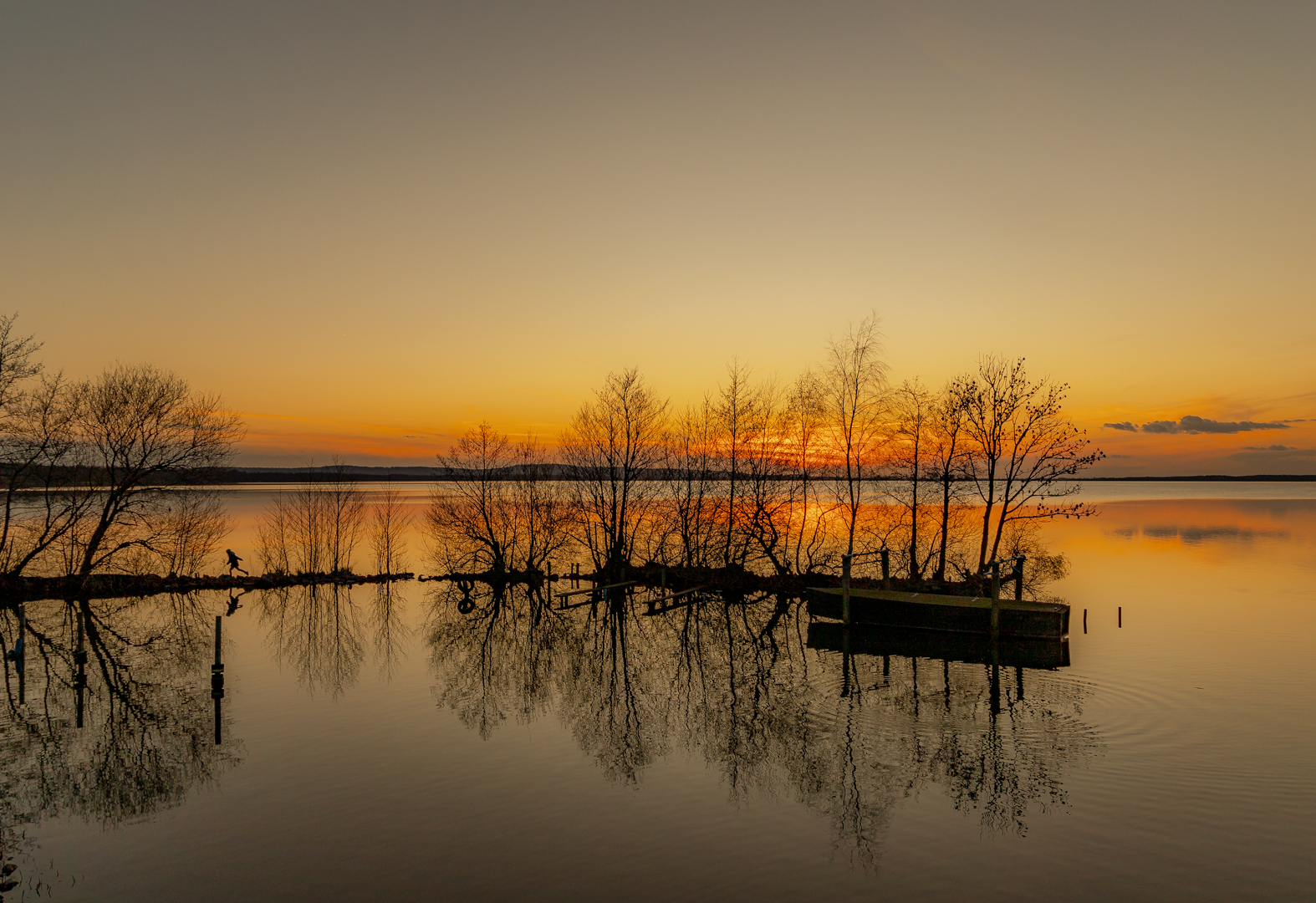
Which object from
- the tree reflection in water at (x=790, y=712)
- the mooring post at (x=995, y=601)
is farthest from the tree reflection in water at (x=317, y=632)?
the mooring post at (x=995, y=601)

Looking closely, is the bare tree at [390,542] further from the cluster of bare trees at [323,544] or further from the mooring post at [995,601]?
the mooring post at [995,601]

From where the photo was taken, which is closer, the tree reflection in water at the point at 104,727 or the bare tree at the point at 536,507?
the tree reflection in water at the point at 104,727

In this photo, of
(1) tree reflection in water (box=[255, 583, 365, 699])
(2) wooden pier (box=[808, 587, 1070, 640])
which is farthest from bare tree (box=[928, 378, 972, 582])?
(1) tree reflection in water (box=[255, 583, 365, 699])

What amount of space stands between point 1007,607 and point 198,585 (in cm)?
4128

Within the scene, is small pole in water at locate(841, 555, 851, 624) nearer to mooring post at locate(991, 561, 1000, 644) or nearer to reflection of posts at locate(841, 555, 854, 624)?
reflection of posts at locate(841, 555, 854, 624)

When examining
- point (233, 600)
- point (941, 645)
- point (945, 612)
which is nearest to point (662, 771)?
point (941, 645)

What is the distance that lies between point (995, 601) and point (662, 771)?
1699cm

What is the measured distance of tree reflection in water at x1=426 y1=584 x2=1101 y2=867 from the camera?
15.5 metres

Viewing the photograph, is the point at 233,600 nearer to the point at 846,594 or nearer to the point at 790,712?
the point at 846,594

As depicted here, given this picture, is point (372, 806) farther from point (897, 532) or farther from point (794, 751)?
point (897, 532)

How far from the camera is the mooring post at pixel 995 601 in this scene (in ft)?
93.6

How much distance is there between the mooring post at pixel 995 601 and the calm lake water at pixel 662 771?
271 cm

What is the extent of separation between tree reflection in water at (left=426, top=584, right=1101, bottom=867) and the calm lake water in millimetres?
105

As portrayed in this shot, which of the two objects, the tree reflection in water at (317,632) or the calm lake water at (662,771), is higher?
the calm lake water at (662,771)
